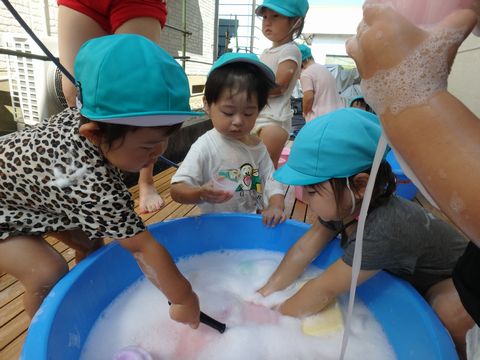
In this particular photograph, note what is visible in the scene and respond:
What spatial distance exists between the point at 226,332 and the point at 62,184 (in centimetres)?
79

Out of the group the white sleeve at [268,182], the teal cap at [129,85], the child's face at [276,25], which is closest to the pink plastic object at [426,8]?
the teal cap at [129,85]

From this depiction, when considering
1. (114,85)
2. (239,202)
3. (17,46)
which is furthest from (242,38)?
(114,85)

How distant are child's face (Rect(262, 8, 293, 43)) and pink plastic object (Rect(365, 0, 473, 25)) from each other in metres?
1.83

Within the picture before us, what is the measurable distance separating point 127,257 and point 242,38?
37.3ft

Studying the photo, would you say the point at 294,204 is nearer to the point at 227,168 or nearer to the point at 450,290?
the point at 227,168

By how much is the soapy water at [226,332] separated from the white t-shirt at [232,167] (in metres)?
0.44

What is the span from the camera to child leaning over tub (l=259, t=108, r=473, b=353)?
1.01 metres

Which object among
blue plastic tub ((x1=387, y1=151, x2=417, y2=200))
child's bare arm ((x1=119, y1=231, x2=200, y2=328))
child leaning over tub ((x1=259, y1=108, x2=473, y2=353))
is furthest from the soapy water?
blue plastic tub ((x1=387, y1=151, x2=417, y2=200))

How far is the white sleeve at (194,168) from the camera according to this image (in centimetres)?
150

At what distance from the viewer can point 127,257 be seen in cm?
131

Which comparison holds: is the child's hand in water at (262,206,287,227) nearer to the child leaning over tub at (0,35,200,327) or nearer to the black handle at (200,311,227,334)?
the black handle at (200,311,227,334)

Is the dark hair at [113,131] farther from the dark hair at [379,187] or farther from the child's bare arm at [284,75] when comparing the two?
the child's bare arm at [284,75]

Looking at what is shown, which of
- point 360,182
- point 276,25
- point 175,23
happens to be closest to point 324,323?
point 360,182

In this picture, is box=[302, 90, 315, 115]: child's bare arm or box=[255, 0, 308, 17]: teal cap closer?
box=[255, 0, 308, 17]: teal cap
